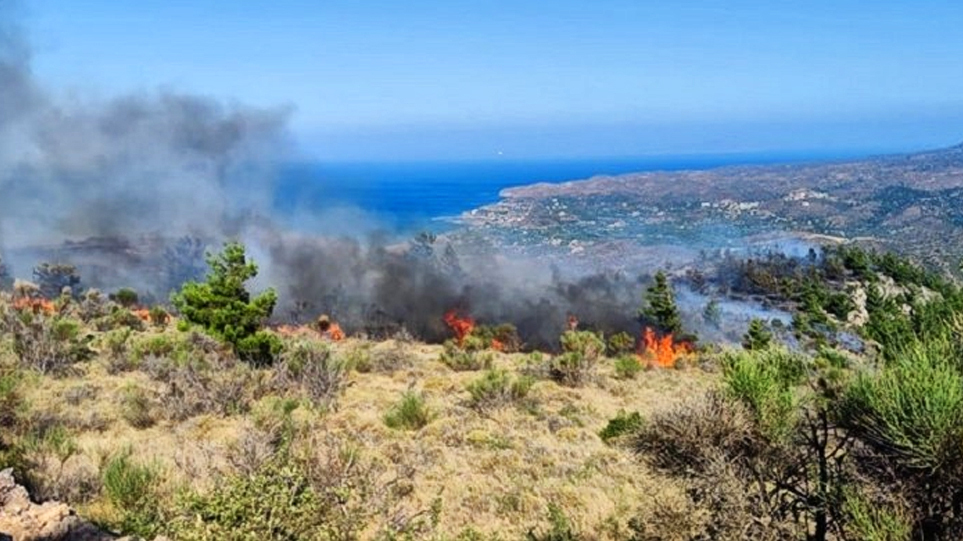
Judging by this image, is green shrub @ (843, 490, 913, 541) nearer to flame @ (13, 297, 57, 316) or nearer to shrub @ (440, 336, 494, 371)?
shrub @ (440, 336, 494, 371)

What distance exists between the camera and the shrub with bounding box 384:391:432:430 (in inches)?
441

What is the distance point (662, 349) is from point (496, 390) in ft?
41.4

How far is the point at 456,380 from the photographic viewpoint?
15516 millimetres

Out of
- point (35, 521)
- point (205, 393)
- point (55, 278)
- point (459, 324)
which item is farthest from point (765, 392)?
point (55, 278)

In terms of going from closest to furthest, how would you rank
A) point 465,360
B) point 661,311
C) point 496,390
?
point 496,390
point 465,360
point 661,311

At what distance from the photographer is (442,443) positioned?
33.9 feet

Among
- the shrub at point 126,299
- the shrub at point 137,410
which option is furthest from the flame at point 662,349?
the shrub at point 126,299

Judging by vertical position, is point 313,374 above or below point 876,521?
below

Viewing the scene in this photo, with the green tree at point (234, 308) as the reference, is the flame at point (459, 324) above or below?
below

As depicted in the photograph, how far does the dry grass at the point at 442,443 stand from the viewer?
289 inches

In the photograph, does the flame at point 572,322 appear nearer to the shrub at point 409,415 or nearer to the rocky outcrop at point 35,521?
the shrub at point 409,415

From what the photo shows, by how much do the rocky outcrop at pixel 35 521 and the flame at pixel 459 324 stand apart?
17.8 metres

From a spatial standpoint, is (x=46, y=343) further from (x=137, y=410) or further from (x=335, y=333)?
(x=335, y=333)

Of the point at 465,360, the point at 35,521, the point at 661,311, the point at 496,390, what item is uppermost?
the point at 35,521
